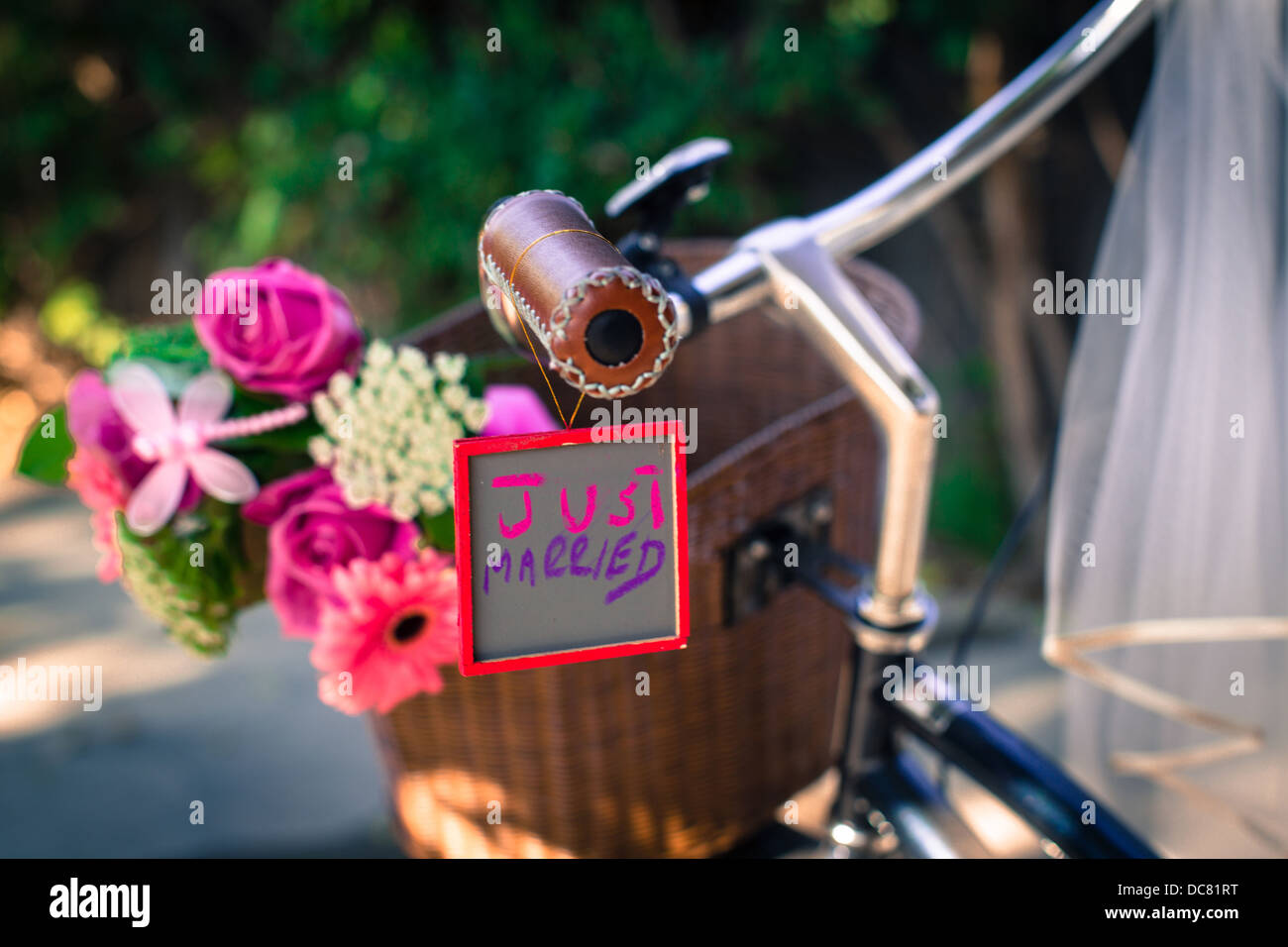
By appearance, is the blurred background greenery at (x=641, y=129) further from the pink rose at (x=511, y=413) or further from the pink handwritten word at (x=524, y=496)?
the pink handwritten word at (x=524, y=496)

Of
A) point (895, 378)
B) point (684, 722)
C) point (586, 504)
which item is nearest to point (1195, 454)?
point (895, 378)

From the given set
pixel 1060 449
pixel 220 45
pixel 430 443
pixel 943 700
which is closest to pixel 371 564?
pixel 430 443

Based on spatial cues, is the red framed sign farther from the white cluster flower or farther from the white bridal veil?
the white bridal veil

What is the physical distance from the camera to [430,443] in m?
0.56

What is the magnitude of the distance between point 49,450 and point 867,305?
0.60 metres

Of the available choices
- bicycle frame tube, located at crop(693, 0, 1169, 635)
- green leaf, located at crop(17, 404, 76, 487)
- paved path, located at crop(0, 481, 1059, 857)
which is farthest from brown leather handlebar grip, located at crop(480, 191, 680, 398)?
paved path, located at crop(0, 481, 1059, 857)

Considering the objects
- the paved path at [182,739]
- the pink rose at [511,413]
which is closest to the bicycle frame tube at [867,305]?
the pink rose at [511,413]

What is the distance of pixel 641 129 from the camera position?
1999mm

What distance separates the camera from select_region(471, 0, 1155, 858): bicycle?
0.56 m

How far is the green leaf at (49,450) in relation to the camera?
664 millimetres

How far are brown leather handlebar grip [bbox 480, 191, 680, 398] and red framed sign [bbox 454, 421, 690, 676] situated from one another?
0.15 feet

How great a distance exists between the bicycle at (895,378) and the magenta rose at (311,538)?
173 mm

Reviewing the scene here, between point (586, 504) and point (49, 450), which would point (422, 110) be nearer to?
point (49, 450)

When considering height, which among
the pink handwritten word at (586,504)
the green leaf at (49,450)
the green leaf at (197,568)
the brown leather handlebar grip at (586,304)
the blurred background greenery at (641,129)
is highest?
the blurred background greenery at (641,129)
